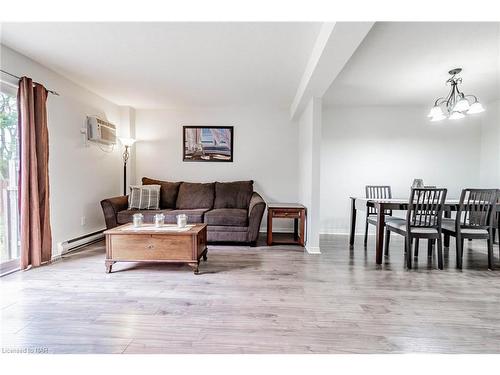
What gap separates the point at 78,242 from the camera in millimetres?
3463

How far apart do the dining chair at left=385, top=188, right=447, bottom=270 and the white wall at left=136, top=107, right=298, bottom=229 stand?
2.12m

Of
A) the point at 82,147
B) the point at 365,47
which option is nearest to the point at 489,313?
the point at 365,47

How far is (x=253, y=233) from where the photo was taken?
3.59 metres

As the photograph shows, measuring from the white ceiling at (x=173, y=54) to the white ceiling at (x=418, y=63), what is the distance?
2.13 feet

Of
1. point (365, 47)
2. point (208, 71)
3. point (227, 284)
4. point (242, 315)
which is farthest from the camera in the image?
point (208, 71)

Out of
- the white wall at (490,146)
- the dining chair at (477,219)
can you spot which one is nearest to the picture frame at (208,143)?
the dining chair at (477,219)

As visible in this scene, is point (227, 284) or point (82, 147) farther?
point (82, 147)

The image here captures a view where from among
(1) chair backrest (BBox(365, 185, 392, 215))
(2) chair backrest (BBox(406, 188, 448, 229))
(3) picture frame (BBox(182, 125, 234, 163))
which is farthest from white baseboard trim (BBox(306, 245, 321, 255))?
(3) picture frame (BBox(182, 125, 234, 163))

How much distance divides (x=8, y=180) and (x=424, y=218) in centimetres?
440

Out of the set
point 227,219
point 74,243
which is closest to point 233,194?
point 227,219

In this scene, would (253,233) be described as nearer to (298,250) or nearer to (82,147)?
(298,250)

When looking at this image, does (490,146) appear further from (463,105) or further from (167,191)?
(167,191)
